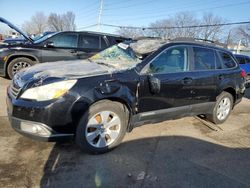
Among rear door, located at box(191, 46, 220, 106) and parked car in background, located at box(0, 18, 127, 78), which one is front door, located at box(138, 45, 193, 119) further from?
parked car in background, located at box(0, 18, 127, 78)

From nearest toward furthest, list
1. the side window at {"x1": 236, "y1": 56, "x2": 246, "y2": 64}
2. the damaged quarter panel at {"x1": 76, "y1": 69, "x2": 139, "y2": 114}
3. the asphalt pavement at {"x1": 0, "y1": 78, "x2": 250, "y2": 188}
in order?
the asphalt pavement at {"x1": 0, "y1": 78, "x2": 250, "y2": 188}, the damaged quarter panel at {"x1": 76, "y1": 69, "x2": 139, "y2": 114}, the side window at {"x1": 236, "y1": 56, "x2": 246, "y2": 64}

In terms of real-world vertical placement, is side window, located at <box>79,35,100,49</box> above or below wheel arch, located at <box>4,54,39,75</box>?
above

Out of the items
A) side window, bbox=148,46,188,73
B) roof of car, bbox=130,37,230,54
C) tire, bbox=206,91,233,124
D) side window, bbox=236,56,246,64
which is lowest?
tire, bbox=206,91,233,124

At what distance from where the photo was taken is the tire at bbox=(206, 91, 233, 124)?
554 cm

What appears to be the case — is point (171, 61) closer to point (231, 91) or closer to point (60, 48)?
point (231, 91)

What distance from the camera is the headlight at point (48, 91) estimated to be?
3.44m

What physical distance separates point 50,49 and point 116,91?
16.7 feet

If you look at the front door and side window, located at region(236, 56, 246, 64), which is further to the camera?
side window, located at region(236, 56, 246, 64)

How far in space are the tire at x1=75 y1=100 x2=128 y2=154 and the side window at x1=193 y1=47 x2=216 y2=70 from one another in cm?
182

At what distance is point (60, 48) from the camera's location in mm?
8367

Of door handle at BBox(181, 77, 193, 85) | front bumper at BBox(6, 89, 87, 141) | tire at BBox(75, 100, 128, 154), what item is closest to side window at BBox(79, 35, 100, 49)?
door handle at BBox(181, 77, 193, 85)

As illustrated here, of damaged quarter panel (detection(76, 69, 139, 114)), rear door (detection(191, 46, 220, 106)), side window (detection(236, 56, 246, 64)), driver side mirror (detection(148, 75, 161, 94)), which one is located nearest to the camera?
damaged quarter panel (detection(76, 69, 139, 114))

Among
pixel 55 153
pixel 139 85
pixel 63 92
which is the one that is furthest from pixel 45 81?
pixel 139 85

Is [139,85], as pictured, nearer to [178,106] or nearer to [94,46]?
[178,106]
